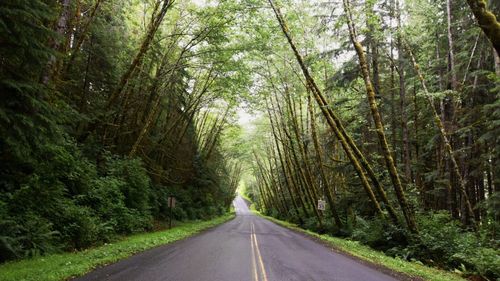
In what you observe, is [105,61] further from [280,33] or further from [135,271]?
[135,271]

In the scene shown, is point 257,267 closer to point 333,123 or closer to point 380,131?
point 380,131

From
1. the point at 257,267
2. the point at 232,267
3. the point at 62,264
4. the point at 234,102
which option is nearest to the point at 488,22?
the point at 257,267

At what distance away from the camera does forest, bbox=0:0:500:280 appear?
25.1 feet

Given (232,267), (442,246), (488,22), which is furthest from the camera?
(442,246)

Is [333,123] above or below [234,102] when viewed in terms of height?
below

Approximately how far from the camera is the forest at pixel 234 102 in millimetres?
7664

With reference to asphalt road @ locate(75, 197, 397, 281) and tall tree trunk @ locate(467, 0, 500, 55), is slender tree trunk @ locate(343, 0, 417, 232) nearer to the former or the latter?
asphalt road @ locate(75, 197, 397, 281)

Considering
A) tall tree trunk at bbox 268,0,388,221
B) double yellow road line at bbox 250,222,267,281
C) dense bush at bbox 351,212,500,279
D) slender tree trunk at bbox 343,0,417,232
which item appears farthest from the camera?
tall tree trunk at bbox 268,0,388,221

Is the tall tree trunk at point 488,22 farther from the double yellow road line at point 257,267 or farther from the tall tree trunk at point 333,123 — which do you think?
the tall tree trunk at point 333,123

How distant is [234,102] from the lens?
983 inches

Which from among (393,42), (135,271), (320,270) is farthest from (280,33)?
(135,271)

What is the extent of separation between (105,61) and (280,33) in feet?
27.4

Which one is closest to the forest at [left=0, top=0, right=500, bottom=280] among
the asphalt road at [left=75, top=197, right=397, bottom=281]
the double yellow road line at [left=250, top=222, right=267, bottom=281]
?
the asphalt road at [left=75, top=197, right=397, bottom=281]

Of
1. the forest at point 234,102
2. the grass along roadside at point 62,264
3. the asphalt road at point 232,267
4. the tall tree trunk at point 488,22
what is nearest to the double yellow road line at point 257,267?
the asphalt road at point 232,267
